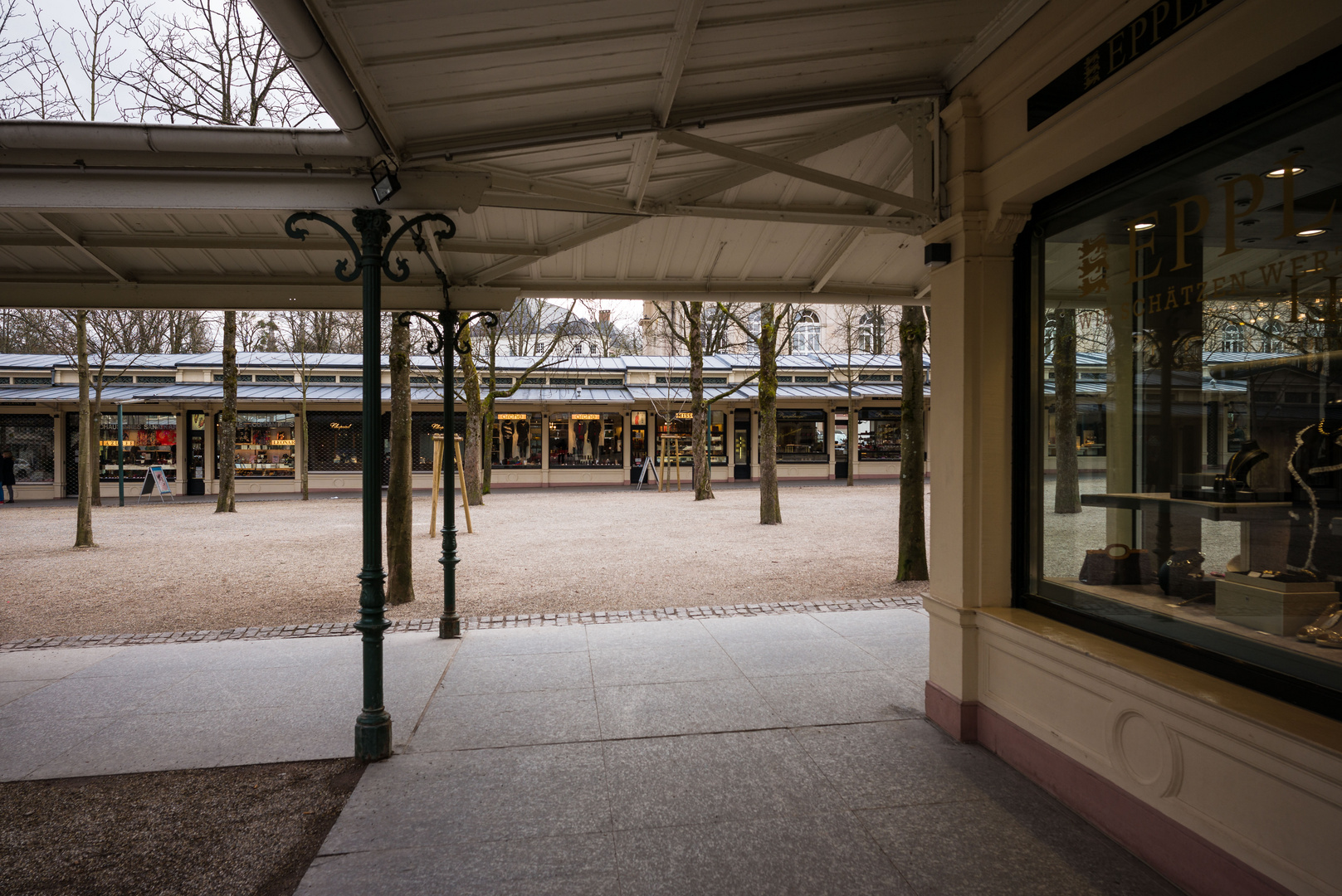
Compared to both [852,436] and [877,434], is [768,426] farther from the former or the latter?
[877,434]

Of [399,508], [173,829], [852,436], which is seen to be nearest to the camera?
[173,829]

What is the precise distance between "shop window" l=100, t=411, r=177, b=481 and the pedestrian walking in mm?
3086

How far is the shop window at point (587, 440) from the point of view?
28.5 metres

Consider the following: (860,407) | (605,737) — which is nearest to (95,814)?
(605,737)

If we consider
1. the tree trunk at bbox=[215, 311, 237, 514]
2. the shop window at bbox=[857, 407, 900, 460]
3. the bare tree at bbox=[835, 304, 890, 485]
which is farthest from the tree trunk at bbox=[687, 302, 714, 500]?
the tree trunk at bbox=[215, 311, 237, 514]

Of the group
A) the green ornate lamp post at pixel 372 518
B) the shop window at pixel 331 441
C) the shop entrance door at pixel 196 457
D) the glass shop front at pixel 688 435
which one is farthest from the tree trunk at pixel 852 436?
the green ornate lamp post at pixel 372 518

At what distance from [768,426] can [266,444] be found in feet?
66.9

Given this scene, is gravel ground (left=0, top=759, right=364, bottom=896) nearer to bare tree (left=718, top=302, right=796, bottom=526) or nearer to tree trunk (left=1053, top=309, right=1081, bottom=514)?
tree trunk (left=1053, top=309, right=1081, bottom=514)

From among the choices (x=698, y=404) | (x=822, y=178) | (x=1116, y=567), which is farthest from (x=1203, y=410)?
(x=698, y=404)

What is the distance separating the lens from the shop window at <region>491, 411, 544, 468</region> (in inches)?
1106

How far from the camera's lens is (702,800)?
3.25m

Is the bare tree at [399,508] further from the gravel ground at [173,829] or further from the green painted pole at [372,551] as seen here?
the gravel ground at [173,829]

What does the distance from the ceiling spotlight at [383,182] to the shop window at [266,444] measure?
83.0 feet

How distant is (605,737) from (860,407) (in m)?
27.7
